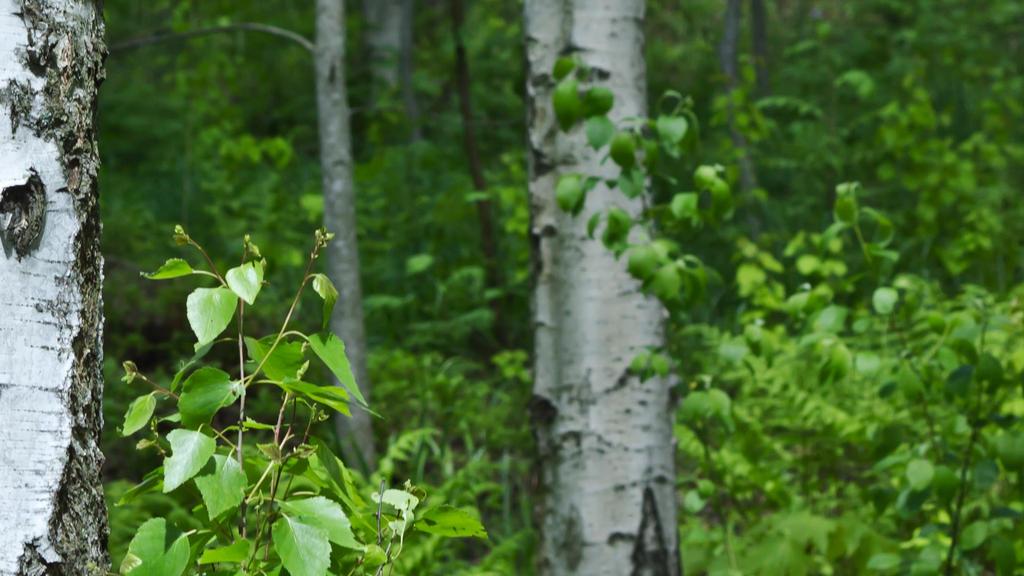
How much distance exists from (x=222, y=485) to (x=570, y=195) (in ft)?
5.04

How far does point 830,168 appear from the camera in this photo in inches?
319

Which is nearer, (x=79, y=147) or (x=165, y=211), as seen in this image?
(x=79, y=147)

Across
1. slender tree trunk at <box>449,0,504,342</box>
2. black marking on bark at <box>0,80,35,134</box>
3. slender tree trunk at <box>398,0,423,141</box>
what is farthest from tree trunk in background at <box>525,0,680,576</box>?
slender tree trunk at <box>398,0,423,141</box>

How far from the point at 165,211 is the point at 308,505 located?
24.1 ft

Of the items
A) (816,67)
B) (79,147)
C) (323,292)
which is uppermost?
(816,67)

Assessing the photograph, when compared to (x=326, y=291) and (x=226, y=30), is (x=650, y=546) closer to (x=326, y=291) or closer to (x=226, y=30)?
(x=326, y=291)

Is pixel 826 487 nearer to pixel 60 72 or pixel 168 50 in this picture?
pixel 60 72

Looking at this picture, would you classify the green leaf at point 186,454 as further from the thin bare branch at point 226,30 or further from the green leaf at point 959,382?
the thin bare branch at point 226,30

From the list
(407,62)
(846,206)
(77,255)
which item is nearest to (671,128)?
(846,206)

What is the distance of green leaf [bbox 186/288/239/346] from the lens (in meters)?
1.22

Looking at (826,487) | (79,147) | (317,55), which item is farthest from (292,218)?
(79,147)

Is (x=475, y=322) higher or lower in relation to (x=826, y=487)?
higher

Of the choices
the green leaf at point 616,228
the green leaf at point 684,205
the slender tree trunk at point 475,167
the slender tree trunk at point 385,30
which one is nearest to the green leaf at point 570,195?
the green leaf at point 616,228

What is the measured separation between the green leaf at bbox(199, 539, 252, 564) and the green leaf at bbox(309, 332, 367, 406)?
8.4 inches
